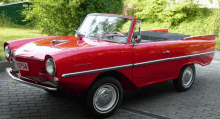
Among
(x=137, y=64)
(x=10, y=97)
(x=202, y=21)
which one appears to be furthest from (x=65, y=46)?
(x=202, y=21)

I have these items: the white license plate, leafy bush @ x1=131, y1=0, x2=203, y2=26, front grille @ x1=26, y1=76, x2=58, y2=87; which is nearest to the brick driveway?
front grille @ x1=26, y1=76, x2=58, y2=87

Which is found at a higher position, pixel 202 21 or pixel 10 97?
pixel 202 21

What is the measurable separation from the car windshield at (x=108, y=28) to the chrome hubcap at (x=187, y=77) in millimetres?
1924

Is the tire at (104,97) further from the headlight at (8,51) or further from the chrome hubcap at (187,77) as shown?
the chrome hubcap at (187,77)

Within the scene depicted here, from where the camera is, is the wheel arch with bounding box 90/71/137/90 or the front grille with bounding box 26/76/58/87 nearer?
the front grille with bounding box 26/76/58/87

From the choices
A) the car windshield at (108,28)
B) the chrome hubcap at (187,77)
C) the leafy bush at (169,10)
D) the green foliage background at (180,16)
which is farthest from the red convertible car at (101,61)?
the leafy bush at (169,10)

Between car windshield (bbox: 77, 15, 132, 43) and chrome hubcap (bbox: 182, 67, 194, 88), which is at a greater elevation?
car windshield (bbox: 77, 15, 132, 43)

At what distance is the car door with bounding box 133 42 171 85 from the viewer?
456 centimetres

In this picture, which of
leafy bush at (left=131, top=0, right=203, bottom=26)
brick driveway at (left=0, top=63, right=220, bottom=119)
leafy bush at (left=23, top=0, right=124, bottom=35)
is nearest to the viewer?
brick driveway at (left=0, top=63, right=220, bottom=119)

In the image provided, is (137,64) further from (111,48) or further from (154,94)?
(154,94)

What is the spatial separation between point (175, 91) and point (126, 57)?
211cm

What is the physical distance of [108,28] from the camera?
15.7 feet

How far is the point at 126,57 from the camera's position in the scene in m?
4.35

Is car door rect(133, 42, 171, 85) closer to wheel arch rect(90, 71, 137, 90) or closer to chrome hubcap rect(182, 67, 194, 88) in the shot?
wheel arch rect(90, 71, 137, 90)
